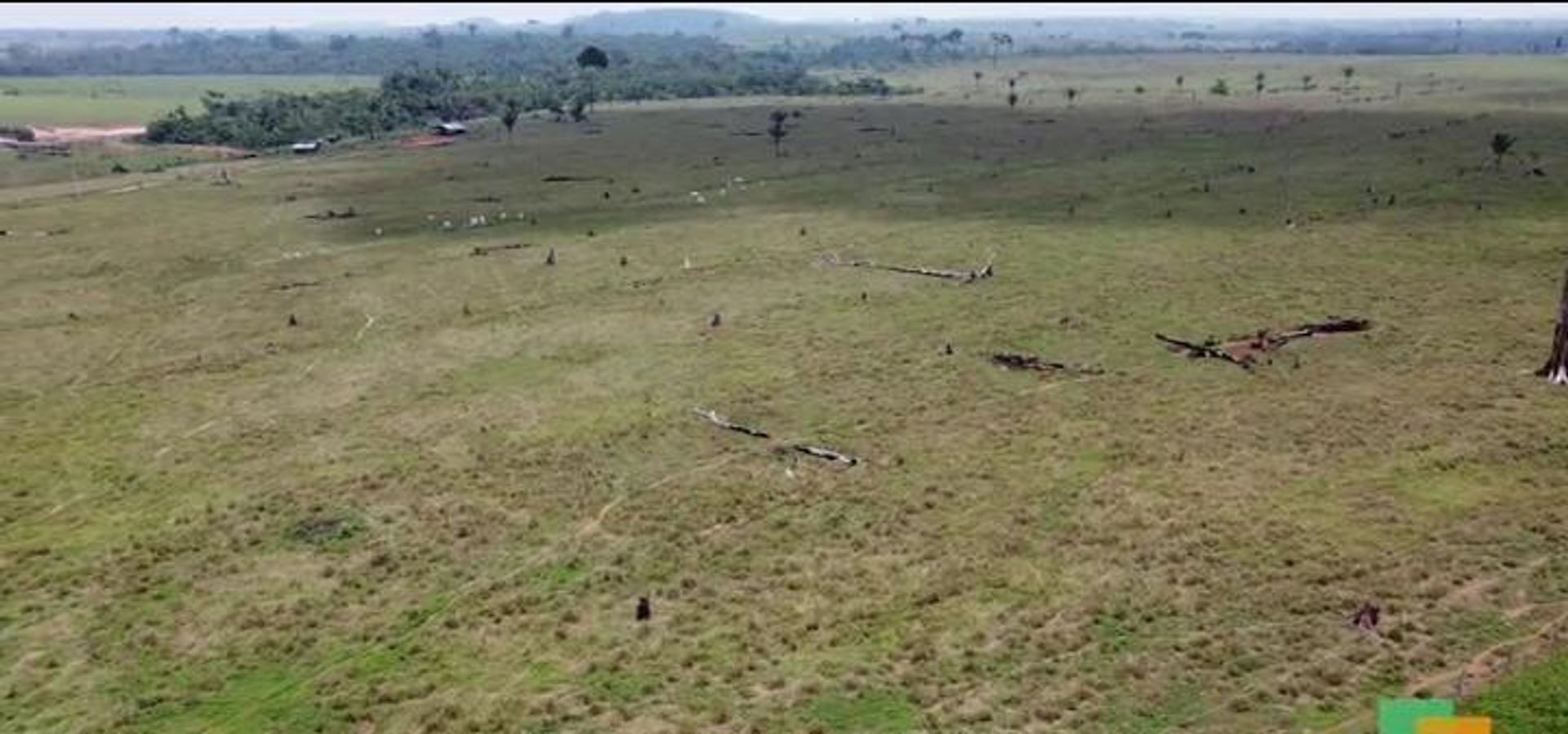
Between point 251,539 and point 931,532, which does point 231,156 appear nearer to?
point 251,539

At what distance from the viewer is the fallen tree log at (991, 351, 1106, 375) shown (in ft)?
164

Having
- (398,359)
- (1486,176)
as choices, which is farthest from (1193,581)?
(1486,176)

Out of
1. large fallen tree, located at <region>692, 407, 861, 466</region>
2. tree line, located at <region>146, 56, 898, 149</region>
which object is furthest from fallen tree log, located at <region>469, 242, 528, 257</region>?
tree line, located at <region>146, 56, 898, 149</region>

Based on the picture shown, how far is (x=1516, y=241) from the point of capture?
230 feet

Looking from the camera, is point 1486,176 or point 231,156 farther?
point 231,156

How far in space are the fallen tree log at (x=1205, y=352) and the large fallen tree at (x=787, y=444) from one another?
17.9 metres

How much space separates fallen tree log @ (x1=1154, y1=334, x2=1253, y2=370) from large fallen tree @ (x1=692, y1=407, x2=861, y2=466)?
17.9 m

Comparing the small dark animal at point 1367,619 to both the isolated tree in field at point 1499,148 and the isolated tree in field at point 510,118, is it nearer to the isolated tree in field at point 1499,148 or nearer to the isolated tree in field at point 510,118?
the isolated tree in field at point 1499,148

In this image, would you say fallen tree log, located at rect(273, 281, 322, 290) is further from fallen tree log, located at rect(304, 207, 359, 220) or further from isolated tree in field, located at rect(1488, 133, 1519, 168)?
isolated tree in field, located at rect(1488, 133, 1519, 168)

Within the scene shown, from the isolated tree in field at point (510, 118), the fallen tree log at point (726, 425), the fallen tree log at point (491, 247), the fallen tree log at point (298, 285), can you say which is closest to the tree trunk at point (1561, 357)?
the fallen tree log at point (726, 425)

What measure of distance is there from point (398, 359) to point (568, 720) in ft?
104

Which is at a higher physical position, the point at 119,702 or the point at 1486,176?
the point at 1486,176

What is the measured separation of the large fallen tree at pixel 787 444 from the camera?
134 ft

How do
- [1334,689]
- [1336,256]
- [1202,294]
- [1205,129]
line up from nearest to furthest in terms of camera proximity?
1. [1334,689]
2. [1202,294]
3. [1336,256]
4. [1205,129]
